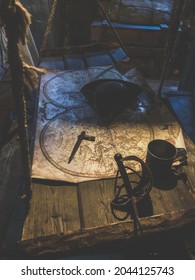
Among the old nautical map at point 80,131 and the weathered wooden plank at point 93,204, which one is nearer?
the weathered wooden plank at point 93,204

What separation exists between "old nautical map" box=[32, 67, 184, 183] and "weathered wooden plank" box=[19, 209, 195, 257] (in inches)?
26.9

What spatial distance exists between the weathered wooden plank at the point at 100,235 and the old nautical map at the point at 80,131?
2.24 feet

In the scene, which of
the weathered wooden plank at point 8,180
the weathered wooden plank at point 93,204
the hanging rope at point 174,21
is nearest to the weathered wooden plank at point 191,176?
the weathered wooden plank at point 93,204

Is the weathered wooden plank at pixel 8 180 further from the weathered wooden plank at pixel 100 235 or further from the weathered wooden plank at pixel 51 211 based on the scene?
the weathered wooden plank at pixel 100 235

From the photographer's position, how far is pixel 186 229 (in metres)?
2.95

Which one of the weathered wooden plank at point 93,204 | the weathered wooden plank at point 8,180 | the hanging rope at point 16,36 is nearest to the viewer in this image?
the hanging rope at point 16,36

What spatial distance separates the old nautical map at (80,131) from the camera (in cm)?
315

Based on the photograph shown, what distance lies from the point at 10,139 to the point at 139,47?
5769mm

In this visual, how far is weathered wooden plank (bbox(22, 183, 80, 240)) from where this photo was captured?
2.54 metres

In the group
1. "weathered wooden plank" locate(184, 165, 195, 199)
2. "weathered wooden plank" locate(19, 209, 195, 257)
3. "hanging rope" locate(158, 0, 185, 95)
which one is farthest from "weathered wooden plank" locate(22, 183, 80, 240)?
"hanging rope" locate(158, 0, 185, 95)

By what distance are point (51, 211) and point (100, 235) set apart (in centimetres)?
60

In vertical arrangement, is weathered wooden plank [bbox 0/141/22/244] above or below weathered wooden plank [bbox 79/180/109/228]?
below

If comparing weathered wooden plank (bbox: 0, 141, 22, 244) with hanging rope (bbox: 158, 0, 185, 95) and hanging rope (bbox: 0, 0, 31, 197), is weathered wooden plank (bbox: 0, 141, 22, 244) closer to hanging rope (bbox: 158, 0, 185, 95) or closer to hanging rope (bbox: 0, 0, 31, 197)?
hanging rope (bbox: 0, 0, 31, 197)
